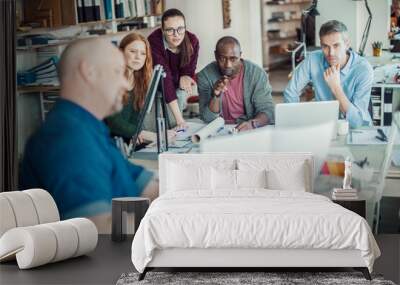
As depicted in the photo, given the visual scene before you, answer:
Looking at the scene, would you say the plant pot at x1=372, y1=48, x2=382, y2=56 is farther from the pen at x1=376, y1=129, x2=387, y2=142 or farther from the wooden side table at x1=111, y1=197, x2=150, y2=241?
the wooden side table at x1=111, y1=197, x2=150, y2=241

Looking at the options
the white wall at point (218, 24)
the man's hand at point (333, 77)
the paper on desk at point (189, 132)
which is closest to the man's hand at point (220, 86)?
the white wall at point (218, 24)

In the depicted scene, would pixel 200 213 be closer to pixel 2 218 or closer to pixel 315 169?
pixel 2 218

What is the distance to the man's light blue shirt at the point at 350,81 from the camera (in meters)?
8.04

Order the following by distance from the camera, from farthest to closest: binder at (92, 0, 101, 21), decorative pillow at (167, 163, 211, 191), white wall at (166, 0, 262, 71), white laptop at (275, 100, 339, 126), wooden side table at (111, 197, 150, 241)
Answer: binder at (92, 0, 101, 21), white wall at (166, 0, 262, 71), white laptop at (275, 100, 339, 126), wooden side table at (111, 197, 150, 241), decorative pillow at (167, 163, 211, 191)

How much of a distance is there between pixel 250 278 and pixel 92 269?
128cm

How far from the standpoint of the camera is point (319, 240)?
593 centimetres

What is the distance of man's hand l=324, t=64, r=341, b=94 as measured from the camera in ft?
26.6

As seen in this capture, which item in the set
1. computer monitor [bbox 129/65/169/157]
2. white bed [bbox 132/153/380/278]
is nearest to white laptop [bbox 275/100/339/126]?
computer monitor [bbox 129/65/169/157]

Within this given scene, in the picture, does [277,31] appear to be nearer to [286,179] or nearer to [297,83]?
[297,83]

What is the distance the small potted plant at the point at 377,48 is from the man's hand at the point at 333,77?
1.20 feet

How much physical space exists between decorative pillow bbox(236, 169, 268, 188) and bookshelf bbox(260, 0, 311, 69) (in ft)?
4.07

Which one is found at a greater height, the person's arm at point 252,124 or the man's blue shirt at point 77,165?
the person's arm at point 252,124

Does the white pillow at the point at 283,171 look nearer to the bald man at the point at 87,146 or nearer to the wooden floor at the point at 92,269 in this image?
the wooden floor at the point at 92,269

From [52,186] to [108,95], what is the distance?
1043 millimetres
